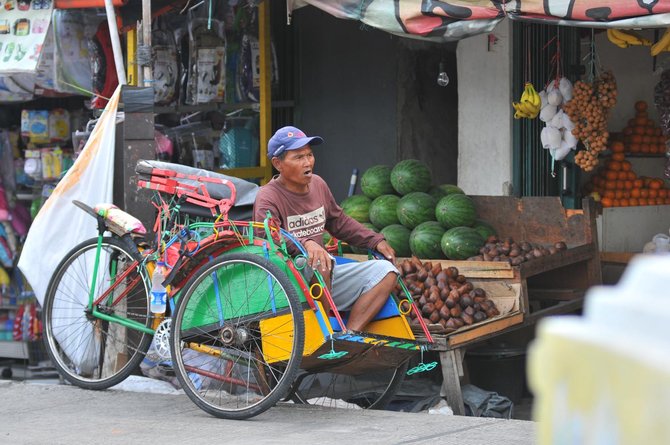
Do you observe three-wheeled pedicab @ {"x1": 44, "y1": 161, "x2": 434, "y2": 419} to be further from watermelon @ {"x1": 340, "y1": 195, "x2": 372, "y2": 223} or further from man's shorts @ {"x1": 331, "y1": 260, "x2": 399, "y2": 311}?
watermelon @ {"x1": 340, "y1": 195, "x2": 372, "y2": 223}

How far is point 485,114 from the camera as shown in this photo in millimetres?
8406

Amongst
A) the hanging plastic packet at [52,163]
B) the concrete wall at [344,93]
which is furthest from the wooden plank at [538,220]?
the hanging plastic packet at [52,163]

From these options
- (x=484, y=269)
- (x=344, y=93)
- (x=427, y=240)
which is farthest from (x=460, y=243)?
(x=344, y=93)

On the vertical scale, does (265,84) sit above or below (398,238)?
above

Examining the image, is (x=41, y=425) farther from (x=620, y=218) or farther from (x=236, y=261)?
(x=620, y=218)

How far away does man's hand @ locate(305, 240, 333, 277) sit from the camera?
214 inches

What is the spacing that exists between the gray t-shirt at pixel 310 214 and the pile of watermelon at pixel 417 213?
1.48 m

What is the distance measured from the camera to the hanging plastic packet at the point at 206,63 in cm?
851

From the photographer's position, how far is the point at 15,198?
31.5 ft

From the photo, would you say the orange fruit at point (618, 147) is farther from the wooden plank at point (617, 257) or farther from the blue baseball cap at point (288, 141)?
the blue baseball cap at point (288, 141)

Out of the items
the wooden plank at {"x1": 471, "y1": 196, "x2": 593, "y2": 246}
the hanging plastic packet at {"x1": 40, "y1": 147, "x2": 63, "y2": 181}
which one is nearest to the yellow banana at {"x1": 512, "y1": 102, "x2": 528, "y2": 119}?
the wooden plank at {"x1": 471, "y1": 196, "x2": 593, "y2": 246}

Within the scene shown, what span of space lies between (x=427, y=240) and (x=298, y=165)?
207 centimetres

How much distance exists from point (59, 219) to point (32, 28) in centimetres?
165

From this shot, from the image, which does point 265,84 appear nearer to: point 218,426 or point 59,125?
point 59,125
